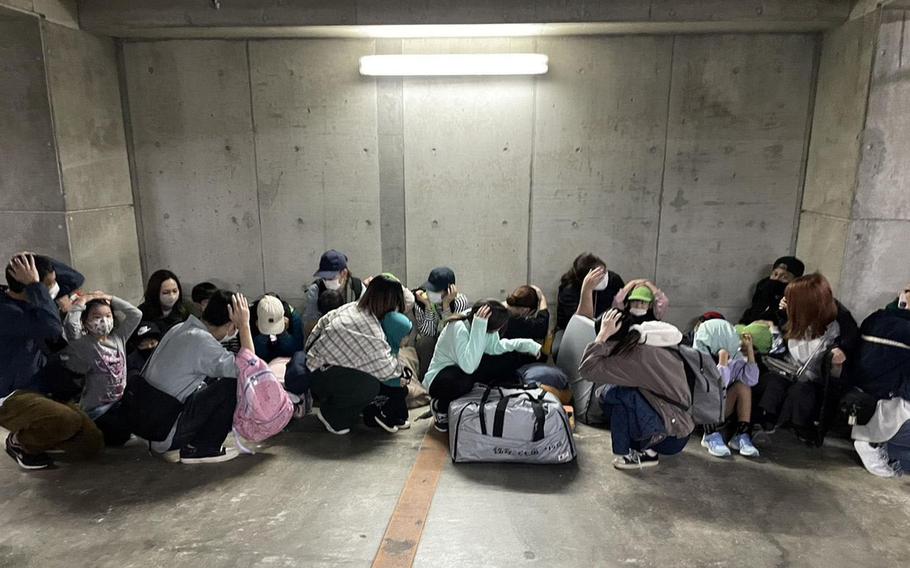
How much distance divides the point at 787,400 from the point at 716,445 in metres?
0.63

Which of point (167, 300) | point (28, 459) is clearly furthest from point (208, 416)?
point (167, 300)

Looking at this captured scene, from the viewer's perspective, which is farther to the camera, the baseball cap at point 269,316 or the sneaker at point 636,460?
the baseball cap at point 269,316

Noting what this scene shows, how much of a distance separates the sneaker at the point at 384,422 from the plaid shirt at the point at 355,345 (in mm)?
429

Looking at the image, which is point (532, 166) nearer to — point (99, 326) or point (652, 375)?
point (652, 375)

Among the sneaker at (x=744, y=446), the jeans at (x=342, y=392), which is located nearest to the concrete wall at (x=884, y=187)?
the sneaker at (x=744, y=446)

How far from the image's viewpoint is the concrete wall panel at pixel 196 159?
555 cm

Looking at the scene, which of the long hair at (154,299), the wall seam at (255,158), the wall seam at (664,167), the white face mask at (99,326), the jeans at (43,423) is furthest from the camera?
the wall seam at (255,158)

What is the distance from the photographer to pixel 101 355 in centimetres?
402

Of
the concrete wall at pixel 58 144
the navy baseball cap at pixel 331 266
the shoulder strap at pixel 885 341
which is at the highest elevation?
the concrete wall at pixel 58 144

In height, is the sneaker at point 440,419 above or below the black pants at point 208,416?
below

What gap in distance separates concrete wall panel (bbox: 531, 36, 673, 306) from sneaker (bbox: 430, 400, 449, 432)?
6.55 feet

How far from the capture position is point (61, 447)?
3926 mm

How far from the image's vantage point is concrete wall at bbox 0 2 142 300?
4863 mm

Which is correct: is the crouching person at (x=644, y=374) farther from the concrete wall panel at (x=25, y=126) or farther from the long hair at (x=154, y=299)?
the concrete wall panel at (x=25, y=126)
